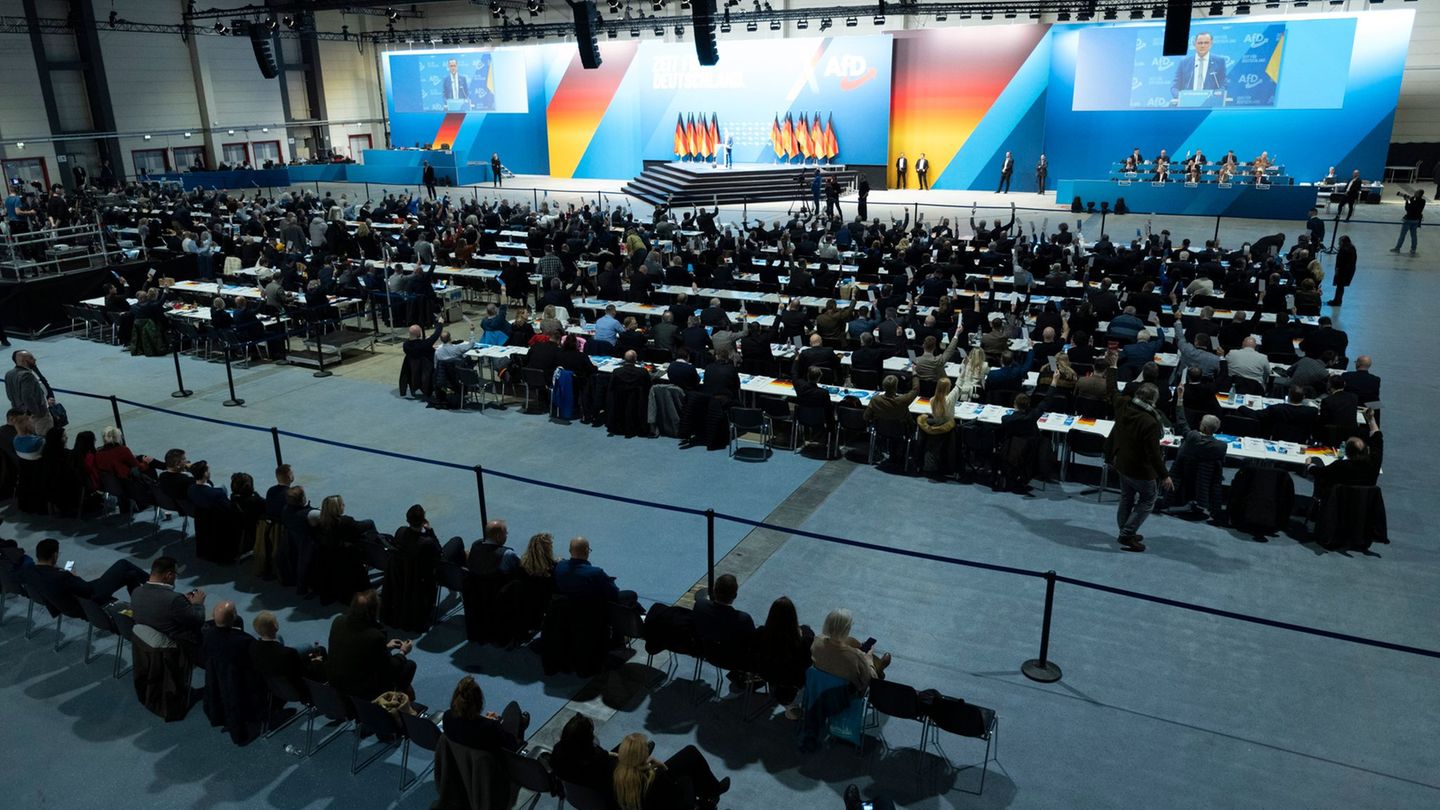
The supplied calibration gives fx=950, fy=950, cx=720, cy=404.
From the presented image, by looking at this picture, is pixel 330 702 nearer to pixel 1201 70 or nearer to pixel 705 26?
pixel 705 26

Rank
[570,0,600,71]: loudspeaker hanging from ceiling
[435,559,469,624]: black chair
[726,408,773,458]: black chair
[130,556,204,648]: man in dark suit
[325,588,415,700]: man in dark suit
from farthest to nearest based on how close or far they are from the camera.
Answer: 1. [570,0,600,71]: loudspeaker hanging from ceiling
2. [726,408,773,458]: black chair
3. [435,559,469,624]: black chair
4. [130,556,204,648]: man in dark suit
5. [325,588,415,700]: man in dark suit

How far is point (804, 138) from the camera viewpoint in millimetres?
35844

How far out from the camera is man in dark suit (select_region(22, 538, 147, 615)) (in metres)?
6.95

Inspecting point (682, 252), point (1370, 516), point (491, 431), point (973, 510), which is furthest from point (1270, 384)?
point (682, 252)

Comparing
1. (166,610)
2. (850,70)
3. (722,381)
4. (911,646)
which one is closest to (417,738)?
(166,610)

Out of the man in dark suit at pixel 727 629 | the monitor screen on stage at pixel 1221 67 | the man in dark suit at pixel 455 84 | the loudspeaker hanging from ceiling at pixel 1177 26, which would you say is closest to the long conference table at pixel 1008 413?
the man in dark suit at pixel 727 629

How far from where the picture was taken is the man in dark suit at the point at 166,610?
636cm

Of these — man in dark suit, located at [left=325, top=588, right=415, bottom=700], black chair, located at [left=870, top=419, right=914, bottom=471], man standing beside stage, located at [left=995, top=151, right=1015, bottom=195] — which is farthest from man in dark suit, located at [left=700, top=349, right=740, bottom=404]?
man standing beside stage, located at [left=995, top=151, right=1015, bottom=195]

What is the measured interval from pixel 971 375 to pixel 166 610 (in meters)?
8.32

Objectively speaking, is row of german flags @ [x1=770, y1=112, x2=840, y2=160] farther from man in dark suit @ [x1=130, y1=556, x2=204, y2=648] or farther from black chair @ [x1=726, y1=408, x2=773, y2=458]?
man in dark suit @ [x1=130, y1=556, x2=204, y2=648]

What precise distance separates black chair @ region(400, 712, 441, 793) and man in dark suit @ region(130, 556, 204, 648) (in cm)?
173

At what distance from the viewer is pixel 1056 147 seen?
3300 cm

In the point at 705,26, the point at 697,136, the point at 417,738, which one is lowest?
the point at 417,738

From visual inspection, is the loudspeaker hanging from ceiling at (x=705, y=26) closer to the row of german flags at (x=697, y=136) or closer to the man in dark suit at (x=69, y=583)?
the man in dark suit at (x=69, y=583)
